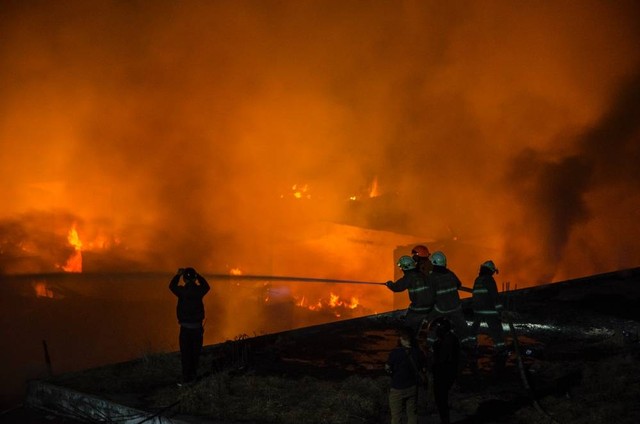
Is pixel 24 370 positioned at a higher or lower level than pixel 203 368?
higher

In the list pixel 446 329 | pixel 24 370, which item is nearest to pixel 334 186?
pixel 24 370

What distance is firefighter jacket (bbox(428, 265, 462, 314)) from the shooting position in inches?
255

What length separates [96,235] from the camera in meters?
30.8

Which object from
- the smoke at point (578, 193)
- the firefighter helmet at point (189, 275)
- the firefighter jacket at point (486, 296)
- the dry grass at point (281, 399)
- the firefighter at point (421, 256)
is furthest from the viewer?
the smoke at point (578, 193)

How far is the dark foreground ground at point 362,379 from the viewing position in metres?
5.77

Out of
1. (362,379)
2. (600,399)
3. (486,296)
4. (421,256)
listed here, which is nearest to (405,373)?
(362,379)

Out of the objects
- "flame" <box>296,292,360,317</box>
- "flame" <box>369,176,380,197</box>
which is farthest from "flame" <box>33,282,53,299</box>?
"flame" <box>369,176,380,197</box>

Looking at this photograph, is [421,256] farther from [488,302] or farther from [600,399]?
[600,399]

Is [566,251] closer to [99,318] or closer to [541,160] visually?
[541,160]

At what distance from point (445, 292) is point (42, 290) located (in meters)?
29.4

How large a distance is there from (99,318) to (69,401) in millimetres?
26530

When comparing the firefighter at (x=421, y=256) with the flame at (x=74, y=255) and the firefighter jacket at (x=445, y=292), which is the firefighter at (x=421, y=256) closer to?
the firefighter jacket at (x=445, y=292)

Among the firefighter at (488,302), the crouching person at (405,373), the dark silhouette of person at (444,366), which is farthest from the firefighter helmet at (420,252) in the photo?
the crouching person at (405,373)

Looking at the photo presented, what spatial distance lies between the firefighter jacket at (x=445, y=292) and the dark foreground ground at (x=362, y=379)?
634 mm
